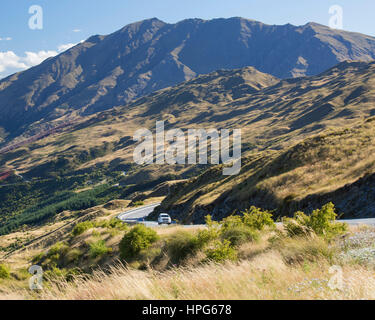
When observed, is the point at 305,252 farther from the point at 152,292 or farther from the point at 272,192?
the point at 272,192

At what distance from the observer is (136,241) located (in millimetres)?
19609

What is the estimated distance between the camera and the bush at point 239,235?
12.5 metres

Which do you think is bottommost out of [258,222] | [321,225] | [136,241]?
[136,241]

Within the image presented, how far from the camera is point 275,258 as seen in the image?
25.6 feet

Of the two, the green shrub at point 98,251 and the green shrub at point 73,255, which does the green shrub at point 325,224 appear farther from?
the green shrub at point 73,255

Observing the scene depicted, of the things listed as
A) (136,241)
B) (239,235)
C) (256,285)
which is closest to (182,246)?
(239,235)

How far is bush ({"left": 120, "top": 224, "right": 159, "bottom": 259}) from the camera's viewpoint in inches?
770

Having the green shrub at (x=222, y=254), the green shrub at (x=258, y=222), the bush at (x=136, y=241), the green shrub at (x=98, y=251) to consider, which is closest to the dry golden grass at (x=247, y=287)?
the green shrub at (x=222, y=254)

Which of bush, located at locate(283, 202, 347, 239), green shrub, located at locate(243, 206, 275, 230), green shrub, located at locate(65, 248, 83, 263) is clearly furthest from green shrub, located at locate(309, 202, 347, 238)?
green shrub, located at locate(65, 248, 83, 263)

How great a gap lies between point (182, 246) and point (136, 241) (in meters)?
5.36

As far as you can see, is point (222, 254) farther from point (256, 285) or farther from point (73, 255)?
point (73, 255)

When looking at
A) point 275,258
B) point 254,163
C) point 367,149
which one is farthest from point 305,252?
point 254,163

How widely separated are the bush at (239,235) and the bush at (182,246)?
1629 millimetres
